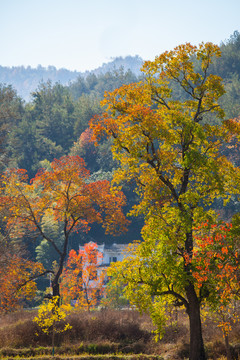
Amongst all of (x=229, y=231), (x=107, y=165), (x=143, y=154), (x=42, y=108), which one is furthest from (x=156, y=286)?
(x=42, y=108)

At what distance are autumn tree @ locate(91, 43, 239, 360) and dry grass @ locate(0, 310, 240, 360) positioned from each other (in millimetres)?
3418

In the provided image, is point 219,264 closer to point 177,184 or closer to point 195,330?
point 195,330

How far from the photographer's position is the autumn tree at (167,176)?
52.4 ft

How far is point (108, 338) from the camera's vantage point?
21.7 m

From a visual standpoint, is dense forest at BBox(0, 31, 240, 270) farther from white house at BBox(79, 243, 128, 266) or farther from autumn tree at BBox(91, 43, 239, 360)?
autumn tree at BBox(91, 43, 239, 360)

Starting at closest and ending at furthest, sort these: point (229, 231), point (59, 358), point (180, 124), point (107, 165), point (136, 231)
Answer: point (229, 231) < point (180, 124) < point (59, 358) < point (136, 231) < point (107, 165)

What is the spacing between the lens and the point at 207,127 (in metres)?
17.8

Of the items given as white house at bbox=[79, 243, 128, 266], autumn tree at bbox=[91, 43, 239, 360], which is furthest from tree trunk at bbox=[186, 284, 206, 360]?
white house at bbox=[79, 243, 128, 266]

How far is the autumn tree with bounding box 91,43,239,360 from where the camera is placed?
15977 millimetres

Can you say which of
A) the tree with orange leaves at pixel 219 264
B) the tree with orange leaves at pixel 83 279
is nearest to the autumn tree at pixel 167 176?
the tree with orange leaves at pixel 219 264

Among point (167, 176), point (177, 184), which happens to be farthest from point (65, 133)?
point (167, 176)

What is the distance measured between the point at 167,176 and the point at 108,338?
381 inches

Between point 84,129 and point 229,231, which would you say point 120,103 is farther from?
point 84,129

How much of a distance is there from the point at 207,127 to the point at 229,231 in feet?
16.0
